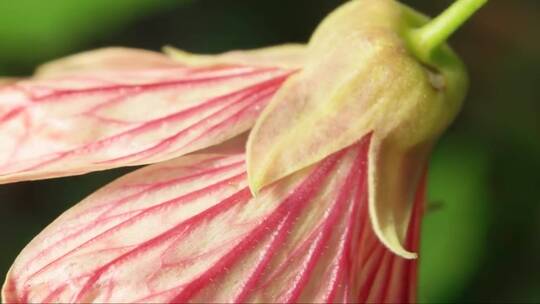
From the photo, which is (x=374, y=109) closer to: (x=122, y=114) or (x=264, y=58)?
(x=264, y=58)

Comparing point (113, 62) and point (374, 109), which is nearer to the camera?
point (374, 109)

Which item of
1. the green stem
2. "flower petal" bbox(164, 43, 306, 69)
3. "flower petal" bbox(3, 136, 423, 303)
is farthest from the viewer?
"flower petal" bbox(164, 43, 306, 69)

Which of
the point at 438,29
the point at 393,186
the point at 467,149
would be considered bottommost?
the point at 467,149

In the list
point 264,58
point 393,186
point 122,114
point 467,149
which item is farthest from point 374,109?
point 467,149

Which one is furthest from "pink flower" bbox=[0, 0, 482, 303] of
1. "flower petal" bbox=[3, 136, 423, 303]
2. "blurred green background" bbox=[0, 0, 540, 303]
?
"blurred green background" bbox=[0, 0, 540, 303]

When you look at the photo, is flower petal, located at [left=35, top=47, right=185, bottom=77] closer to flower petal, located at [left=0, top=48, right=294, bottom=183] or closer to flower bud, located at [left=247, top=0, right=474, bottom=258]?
flower petal, located at [left=0, top=48, right=294, bottom=183]

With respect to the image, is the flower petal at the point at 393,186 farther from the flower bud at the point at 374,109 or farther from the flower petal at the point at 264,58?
the flower petal at the point at 264,58

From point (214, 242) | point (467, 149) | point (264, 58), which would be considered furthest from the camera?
point (467, 149)
